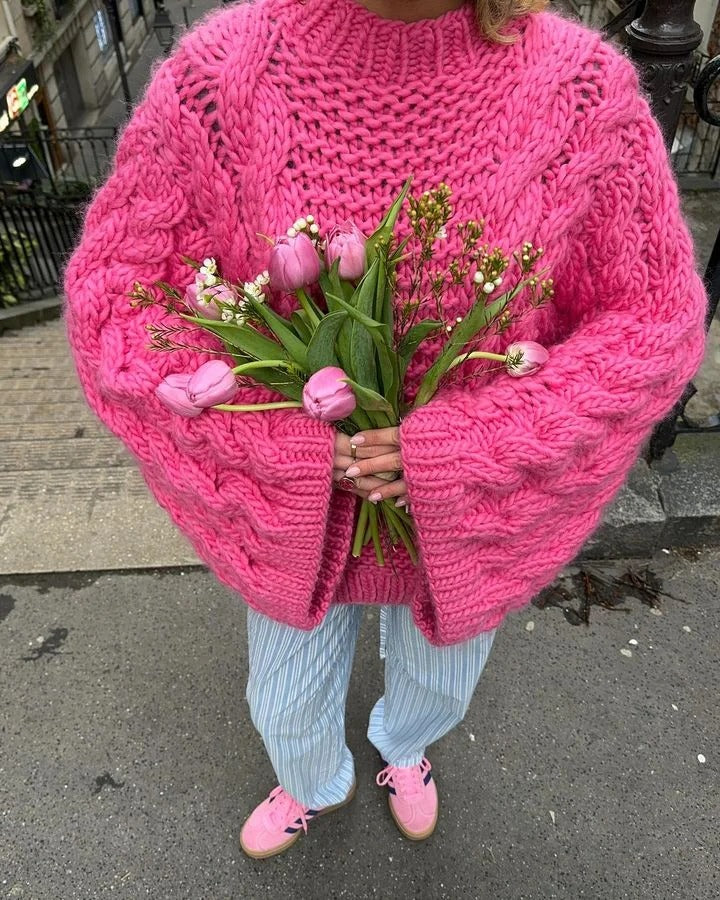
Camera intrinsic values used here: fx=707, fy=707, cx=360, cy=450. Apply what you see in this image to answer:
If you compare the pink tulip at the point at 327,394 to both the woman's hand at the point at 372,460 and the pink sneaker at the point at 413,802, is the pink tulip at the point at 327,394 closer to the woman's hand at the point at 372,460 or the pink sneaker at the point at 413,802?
the woman's hand at the point at 372,460

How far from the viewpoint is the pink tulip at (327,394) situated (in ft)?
3.36

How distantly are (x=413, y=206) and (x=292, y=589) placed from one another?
0.68 meters

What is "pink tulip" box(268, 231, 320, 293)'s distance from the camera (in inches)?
37.9

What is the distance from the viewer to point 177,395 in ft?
3.58

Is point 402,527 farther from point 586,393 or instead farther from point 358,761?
point 358,761

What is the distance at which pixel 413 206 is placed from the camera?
944 mm

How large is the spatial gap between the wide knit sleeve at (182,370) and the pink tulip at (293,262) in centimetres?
22

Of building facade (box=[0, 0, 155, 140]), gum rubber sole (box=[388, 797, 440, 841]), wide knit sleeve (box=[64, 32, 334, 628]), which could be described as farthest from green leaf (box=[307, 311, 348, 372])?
building facade (box=[0, 0, 155, 140])

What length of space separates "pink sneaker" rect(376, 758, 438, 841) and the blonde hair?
1.75m

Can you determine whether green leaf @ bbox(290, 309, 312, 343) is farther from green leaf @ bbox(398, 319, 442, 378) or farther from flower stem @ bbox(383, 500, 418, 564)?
flower stem @ bbox(383, 500, 418, 564)

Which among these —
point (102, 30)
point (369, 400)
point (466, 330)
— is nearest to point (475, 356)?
point (466, 330)

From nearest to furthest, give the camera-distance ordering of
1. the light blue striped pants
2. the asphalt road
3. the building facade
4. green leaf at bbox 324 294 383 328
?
green leaf at bbox 324 294 383 328 → the light blue striped pants → the asphalt road → the building facade

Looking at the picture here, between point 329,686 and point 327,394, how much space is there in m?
0.89

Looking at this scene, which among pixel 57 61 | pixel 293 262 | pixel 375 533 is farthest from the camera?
pixel 57 61
